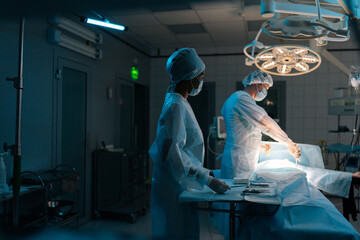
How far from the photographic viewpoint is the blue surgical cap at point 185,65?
4.84 ft

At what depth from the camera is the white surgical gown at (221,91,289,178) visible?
98.9 inches

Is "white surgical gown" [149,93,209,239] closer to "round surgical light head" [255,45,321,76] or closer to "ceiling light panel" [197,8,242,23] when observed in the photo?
"round surgical light head" [255,45,321,76]

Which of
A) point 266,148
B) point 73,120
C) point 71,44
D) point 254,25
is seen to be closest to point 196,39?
point 254,25

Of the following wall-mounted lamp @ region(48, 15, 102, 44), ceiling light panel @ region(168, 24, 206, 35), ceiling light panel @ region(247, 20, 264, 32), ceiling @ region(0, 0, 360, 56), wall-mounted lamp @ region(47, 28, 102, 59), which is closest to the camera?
wall-mounted lamp @ region(47, 28, 102, 59)

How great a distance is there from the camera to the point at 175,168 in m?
1.36

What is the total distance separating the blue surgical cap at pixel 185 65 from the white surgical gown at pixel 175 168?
0.10 metres

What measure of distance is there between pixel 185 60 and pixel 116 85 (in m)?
2.84

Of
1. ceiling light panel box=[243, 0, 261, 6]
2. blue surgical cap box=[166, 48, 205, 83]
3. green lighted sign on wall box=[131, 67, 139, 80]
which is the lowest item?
blue surgical cap box=[166, 48, 205, 83]

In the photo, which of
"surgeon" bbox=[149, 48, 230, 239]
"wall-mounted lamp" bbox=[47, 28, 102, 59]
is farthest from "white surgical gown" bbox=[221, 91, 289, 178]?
"wall-mounted lamp" bbox=[47, 28, 102, 59]

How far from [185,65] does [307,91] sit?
161 inches

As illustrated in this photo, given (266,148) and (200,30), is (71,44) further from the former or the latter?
(266,148)

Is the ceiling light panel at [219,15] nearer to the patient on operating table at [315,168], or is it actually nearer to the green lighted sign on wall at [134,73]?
the green lighted sign on wall at [134,73]

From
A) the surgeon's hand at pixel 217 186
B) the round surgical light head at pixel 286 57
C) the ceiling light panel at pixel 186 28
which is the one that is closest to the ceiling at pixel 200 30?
the ceiling light panel at pixel 186 28

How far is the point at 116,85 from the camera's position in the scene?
164 inches
